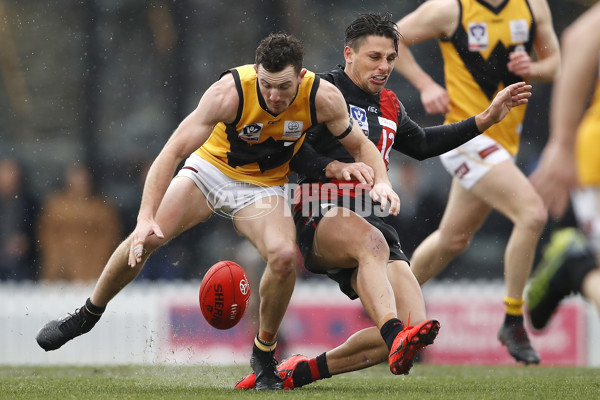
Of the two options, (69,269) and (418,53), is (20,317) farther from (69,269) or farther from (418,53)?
(418,53)

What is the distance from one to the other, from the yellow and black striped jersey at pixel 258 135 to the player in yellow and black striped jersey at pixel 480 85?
1.66 m

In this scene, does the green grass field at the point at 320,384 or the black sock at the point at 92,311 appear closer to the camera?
the green grass field at the point at 320,384

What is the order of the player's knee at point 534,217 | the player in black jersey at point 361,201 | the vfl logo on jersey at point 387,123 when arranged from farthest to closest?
1. the player's knee at point 534,217
2. the vfl logo on jersey at point 387,123
3. the player in black jersey at point 361,201

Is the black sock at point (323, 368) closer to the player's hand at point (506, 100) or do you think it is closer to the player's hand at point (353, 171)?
the player's hand at point (353, 171)

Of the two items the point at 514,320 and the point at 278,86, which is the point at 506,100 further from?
the point at 514,320

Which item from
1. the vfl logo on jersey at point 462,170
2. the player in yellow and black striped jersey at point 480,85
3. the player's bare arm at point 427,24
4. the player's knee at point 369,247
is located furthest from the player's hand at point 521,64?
the player's knee at point 369,247

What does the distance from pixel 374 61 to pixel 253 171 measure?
0.96 meters

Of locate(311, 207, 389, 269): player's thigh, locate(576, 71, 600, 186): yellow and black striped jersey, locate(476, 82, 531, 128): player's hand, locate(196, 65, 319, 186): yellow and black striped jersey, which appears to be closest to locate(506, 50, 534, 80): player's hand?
Result: locate(476, 82, 531, 128): player's hand

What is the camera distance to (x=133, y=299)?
9.95 m

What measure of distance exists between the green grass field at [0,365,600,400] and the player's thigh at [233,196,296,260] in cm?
81

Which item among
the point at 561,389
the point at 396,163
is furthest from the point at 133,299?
the point at 561,389

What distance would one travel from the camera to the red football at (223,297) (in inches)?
218

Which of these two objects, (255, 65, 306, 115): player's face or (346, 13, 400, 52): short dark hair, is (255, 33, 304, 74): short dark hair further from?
(346, 13, 400, 52): short dark hair

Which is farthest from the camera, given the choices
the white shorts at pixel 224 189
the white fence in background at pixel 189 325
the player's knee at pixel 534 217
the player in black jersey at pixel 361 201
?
the white fence in background at pixel 189 325
